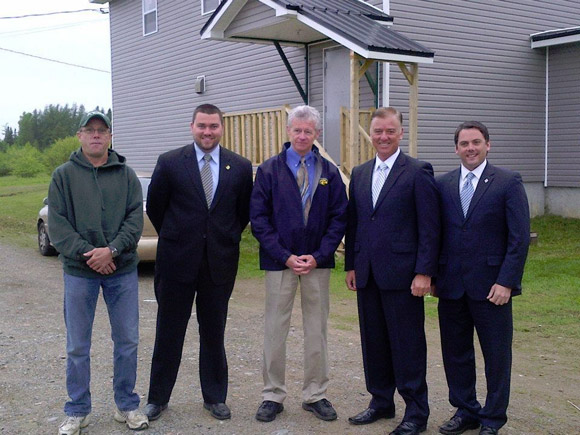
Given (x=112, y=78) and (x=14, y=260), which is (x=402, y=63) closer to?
(x=14, y=260)

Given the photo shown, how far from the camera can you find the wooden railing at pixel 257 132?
13555 mm

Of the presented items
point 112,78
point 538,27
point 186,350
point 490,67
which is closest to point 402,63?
point 490,67

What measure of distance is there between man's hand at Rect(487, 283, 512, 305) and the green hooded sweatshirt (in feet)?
7.43

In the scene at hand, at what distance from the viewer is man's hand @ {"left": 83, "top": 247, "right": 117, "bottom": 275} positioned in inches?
174

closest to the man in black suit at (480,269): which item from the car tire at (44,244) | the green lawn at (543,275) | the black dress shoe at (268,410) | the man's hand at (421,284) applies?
the man's hand at (421,284)

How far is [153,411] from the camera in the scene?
16.0 ft

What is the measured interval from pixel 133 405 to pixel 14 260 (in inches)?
334

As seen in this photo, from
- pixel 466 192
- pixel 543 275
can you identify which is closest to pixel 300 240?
pixel 466 192

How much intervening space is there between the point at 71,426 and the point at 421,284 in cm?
237

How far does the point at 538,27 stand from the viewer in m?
16.4

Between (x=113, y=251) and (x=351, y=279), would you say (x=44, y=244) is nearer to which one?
(x=113, y=251)

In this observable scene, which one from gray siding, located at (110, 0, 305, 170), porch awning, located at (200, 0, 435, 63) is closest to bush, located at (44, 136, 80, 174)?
gray siding, located at (110, 0, 305, 170)

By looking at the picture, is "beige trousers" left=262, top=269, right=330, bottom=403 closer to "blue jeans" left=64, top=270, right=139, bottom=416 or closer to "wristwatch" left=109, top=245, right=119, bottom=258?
"blue jeans" left=64, top=270, right=139, bottom=416

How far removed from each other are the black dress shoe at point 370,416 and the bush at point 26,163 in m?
47.3
